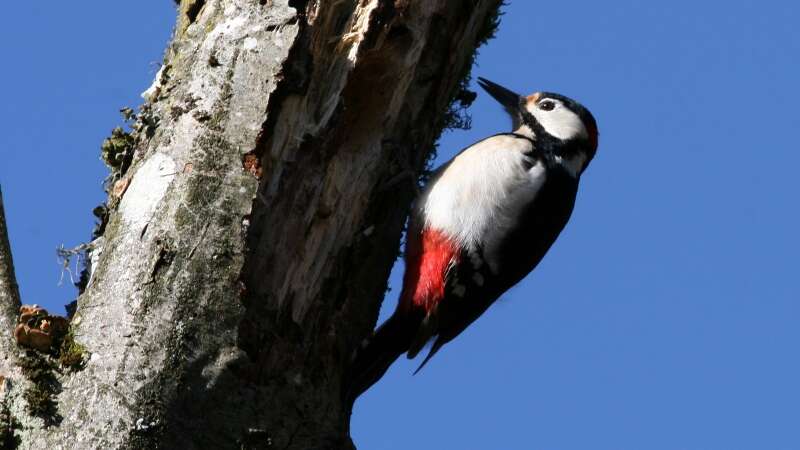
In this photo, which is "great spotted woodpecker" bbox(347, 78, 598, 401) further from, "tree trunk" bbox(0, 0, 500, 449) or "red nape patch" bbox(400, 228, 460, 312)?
"tree trunk" bbox(0, 0, 500, 449)

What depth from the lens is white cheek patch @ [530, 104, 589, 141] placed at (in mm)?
5145

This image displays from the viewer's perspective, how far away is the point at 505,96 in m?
5.34

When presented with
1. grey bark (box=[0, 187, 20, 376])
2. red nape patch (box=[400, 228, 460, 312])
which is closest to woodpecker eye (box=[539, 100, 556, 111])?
red nape patch (box=[400, 228, 460, 312])

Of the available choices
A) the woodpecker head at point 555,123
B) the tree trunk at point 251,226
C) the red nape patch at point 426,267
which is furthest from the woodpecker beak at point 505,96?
the tree trunk at point 251,226

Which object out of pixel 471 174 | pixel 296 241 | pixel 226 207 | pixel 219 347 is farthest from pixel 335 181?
pixel 471 174

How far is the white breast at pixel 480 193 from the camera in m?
4.38

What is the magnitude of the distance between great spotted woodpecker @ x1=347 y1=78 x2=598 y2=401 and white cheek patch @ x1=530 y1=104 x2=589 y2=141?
27 centimetres

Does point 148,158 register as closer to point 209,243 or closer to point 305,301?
point 209,243

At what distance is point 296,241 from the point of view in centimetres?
324

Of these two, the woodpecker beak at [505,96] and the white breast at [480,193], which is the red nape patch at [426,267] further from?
the woodpecker beak at [505,96]

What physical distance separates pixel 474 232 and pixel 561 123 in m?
0.99

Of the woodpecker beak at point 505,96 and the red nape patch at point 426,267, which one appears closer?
the red nape patch at point 426,267

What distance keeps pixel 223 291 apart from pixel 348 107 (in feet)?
3.43

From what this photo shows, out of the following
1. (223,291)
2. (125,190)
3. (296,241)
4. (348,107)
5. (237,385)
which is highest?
(348,107)
